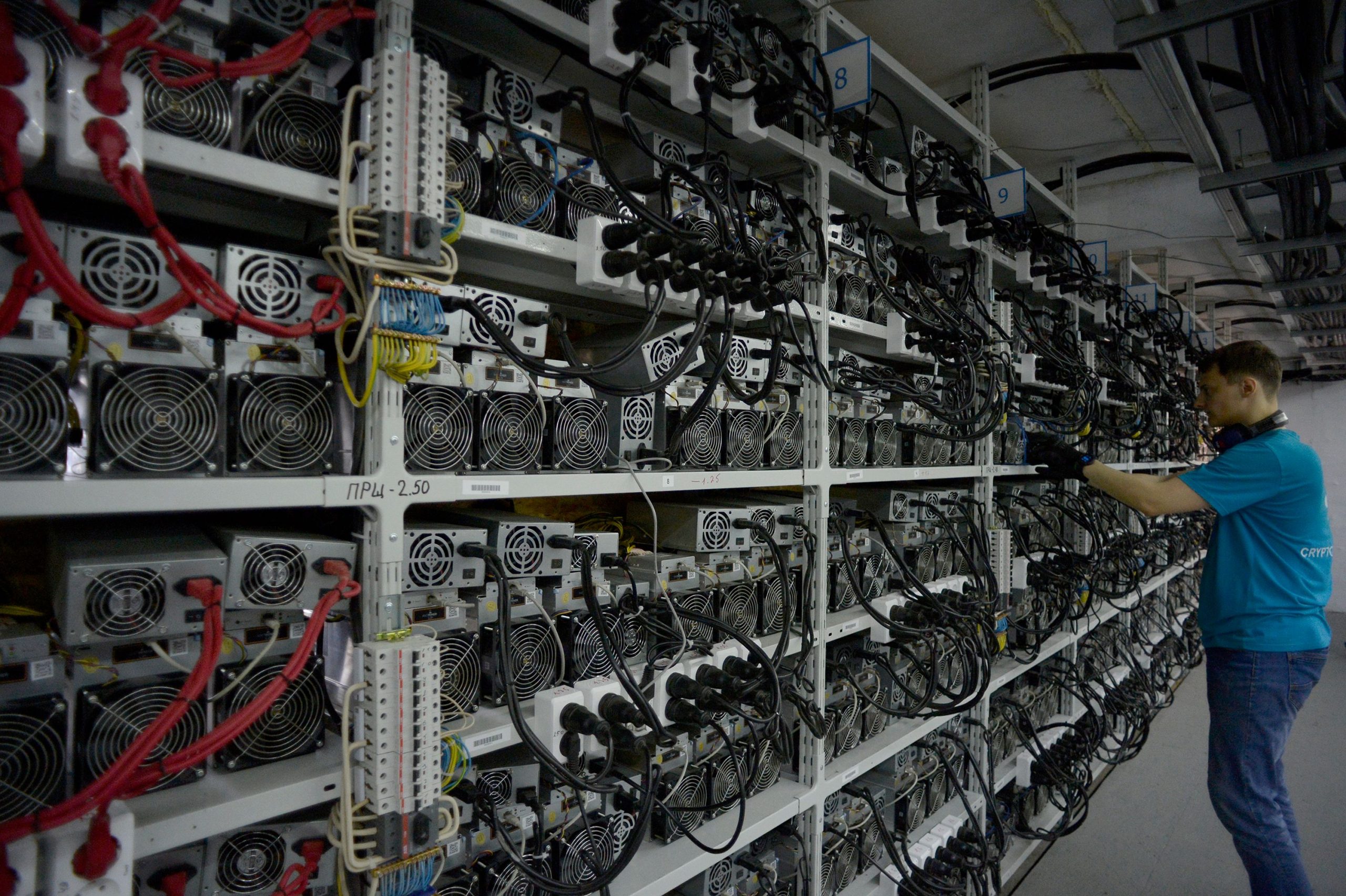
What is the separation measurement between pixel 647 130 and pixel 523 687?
1173 millimetres

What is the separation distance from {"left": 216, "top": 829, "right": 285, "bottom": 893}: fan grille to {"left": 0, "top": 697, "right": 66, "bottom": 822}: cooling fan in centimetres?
23

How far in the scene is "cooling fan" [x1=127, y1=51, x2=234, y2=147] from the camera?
0.86m

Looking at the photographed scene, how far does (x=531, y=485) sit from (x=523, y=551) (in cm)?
13

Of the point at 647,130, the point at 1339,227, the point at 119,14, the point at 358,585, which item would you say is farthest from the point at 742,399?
the point at 1339,227

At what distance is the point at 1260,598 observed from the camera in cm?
A: 213

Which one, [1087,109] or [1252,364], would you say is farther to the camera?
[1087,109]

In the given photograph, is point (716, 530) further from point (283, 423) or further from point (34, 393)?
point (34, 393)

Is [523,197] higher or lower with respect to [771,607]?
higher

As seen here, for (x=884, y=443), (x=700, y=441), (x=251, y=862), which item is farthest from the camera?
(x=884, y=443)

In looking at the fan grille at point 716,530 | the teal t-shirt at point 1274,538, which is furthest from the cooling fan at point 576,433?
the teal t-shirt at point 1274,538

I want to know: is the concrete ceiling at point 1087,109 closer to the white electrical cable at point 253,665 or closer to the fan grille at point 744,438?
the fan grille at point 744,438

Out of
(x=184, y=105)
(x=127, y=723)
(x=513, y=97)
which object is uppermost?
(x=513, y=97)

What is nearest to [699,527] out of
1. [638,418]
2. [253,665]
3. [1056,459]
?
[638,418]

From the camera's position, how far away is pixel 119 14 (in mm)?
849
